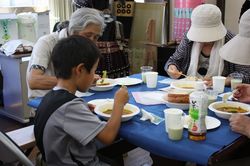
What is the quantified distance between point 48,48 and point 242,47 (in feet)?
4.21

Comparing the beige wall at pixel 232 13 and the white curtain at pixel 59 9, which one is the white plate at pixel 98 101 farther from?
the white curtain at pixel 59 9

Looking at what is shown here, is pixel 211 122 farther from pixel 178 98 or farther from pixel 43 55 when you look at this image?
pixel 43 55

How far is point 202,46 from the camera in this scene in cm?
270

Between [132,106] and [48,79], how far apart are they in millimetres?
663

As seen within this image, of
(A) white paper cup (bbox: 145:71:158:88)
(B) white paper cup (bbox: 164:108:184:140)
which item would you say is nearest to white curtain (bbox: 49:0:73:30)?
(A) white paper cup (bbox: 145:71:158:88)

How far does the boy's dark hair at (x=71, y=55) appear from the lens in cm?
153

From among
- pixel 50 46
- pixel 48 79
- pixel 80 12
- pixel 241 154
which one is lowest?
pixel 241 154

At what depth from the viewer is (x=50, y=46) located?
2312mm

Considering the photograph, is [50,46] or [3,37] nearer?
[50,46]

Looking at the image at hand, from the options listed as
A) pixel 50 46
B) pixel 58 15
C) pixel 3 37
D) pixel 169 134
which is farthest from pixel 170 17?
pixel 169 134

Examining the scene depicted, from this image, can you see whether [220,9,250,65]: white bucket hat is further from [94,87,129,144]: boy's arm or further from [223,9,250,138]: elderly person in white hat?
[94,87,129,144]: boy's arm

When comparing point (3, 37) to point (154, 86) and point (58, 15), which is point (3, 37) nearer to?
point (58, 15)

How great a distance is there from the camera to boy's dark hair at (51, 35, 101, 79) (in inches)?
60.2

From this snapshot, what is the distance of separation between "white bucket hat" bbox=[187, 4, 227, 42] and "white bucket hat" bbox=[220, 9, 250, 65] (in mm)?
843
